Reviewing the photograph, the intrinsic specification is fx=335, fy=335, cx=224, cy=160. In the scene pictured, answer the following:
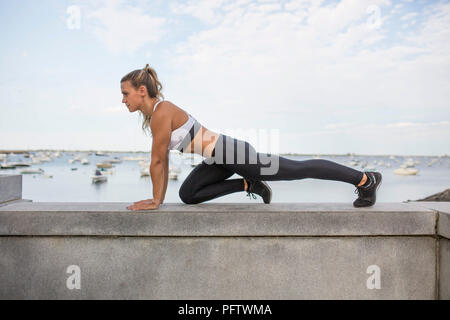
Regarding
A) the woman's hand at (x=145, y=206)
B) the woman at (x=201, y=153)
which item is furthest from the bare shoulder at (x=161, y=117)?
the woman's hand at (x=145, y=206)

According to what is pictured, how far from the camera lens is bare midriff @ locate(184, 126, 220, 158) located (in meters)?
3.06

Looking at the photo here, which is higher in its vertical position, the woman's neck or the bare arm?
the woman's neck

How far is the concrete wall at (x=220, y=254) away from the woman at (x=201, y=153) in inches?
15.5

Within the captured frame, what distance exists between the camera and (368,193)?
2.90 meters

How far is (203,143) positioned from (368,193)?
151 cm

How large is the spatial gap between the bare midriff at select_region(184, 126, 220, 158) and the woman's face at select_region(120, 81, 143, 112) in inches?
23.9

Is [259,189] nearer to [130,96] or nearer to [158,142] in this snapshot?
[158,142]

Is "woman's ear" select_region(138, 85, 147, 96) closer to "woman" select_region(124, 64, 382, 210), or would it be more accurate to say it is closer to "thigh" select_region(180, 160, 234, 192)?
"woman" select_region(124, 64, 382, 210)

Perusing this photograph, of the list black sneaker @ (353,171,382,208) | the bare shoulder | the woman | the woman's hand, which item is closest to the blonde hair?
the woman

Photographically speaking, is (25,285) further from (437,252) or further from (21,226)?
(437,252)

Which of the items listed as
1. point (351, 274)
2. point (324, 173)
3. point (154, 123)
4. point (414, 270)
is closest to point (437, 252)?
point (414, 270)

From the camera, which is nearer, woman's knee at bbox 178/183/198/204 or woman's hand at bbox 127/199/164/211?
woman's hand at bbox 127/199/164/211
